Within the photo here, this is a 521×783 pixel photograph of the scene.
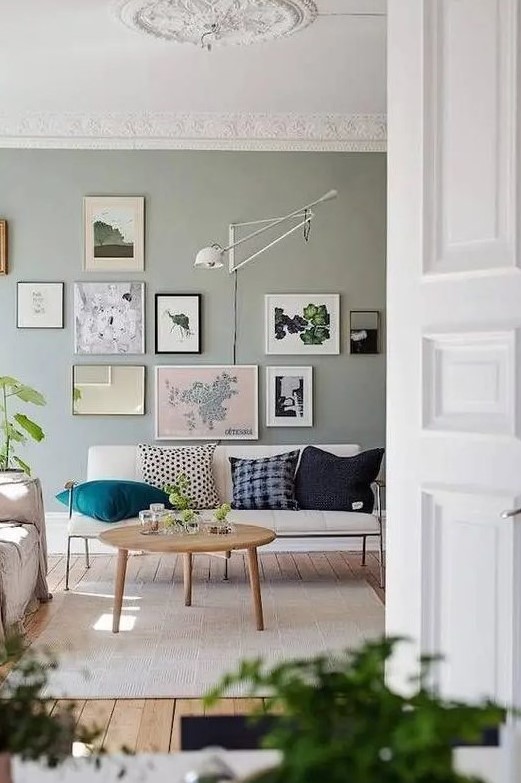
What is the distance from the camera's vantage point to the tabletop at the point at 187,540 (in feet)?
15.0

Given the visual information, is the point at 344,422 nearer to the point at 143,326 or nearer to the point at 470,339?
the point at 143,326

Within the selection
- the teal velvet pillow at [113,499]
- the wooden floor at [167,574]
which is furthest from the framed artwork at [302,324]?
the teal velvet pillow at [113,499]

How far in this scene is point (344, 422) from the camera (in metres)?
6.95

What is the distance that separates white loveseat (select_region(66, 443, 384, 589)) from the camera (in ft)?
18.9

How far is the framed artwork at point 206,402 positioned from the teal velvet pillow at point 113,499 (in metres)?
0.96

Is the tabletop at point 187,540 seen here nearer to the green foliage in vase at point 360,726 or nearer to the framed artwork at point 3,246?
the framed artwork at point 3,246

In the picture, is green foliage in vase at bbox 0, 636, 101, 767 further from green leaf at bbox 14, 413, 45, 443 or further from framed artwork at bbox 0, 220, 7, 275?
framed artwork at bbox 0, 220, 7, 275

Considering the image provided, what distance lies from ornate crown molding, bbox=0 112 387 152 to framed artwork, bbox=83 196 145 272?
42 centimetres

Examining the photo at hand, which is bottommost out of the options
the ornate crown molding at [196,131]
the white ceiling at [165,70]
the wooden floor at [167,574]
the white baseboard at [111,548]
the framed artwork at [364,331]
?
the wooden floor at [167,574]

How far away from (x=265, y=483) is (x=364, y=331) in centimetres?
146

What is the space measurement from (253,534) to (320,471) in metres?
1.33

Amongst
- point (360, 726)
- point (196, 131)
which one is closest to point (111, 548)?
point (196, 131)

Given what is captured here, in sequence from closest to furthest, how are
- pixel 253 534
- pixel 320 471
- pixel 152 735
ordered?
1. pixel 152 735
2. pixel 253 534
3. pixel 320 471

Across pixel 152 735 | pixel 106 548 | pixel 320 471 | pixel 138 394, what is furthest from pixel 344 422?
pixel 152 735
